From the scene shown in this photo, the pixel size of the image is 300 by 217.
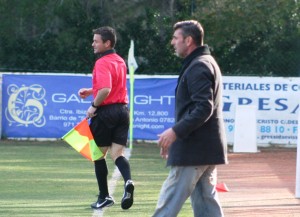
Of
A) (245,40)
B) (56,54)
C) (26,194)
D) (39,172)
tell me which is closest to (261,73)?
(245,40)

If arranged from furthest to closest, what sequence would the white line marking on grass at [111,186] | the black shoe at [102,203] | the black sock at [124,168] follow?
the black shoe at [102,203]
the black sock at [124,168]
the white line marking on grass at [111,186]

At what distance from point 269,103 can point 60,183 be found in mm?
9362

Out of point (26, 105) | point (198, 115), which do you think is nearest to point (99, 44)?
point (198, 115)

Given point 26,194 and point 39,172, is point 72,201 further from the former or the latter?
point 39,172

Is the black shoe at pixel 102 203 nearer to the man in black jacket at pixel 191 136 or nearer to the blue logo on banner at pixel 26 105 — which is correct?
the man in black jacket at pixel 191 136

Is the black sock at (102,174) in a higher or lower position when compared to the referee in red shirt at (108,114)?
lower

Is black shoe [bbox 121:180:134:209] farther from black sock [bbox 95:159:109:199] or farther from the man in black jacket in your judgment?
the man in black jacket

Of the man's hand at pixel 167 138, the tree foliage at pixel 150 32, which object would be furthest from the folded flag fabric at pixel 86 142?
the tree foliage at pixel 150 32

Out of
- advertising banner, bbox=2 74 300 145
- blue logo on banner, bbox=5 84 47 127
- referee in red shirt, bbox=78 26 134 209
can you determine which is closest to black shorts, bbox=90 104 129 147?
referee in red shirt, bbox=78 26 134 209

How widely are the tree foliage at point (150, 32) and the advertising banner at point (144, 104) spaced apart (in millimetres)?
2286

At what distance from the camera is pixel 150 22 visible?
2519 cm

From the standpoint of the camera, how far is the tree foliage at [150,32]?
23.3 metres

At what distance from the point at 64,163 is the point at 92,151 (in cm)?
616

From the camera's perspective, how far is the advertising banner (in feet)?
69.8
